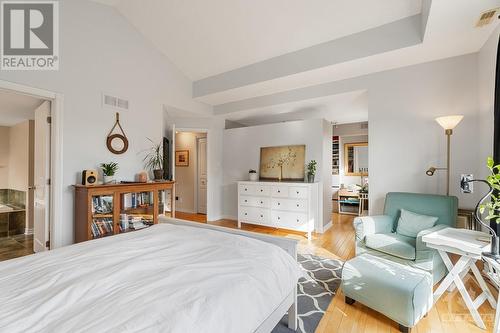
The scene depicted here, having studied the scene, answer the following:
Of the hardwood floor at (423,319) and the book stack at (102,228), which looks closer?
the hardwood floor at (423,319)

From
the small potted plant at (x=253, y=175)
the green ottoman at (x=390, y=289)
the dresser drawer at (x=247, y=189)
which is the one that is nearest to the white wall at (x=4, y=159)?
the dresser drawer at (x=247, y=189)

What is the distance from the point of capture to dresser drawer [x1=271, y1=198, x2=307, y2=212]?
4086 mm

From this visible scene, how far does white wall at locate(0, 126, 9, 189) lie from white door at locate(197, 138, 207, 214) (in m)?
3.88

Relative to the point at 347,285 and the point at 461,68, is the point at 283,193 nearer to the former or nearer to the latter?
the point at 347,285

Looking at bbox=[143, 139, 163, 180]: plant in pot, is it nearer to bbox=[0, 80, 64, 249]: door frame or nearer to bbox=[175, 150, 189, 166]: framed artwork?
bbox=[0, 80, 64, 249]: door frame

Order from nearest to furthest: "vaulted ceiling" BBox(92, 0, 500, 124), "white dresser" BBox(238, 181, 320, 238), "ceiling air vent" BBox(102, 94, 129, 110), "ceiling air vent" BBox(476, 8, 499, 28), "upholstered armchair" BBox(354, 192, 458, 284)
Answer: "ceiling air vent" BBox(476, 8, 499, 28) < "upholstered armchair" BBox(354, 192, 458, 284) < "vaulted ceiling" BBox(92, 0, 500, 124) < "ceiling air vent" BBox(102, 94, 129, 110) < "white dresser" BBox(238, 181, 320, 238)

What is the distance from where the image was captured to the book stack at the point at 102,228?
2891mm

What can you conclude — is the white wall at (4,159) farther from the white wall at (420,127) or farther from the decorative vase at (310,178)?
the white wall at (420,127)

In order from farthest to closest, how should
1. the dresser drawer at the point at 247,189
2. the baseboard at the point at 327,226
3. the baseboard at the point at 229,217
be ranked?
the baseboard at the point at 229,217, the dresser drawer at the point at 247,189, the baseboard at the point at 327,226

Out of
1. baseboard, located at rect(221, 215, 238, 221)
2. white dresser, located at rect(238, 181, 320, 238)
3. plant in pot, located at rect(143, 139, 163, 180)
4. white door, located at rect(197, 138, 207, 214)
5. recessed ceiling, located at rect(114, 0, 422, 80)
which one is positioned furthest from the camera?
white door, located at rect(197, 138, 207, 214)

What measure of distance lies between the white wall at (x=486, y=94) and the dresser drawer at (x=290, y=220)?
2.34 metres

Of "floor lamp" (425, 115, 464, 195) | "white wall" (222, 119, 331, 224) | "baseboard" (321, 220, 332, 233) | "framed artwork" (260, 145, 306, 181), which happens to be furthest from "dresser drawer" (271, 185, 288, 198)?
"floor lamp" (425, 115, 464, 195)

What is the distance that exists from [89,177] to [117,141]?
0.71 metres

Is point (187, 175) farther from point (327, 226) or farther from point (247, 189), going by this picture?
point (327, 226)
